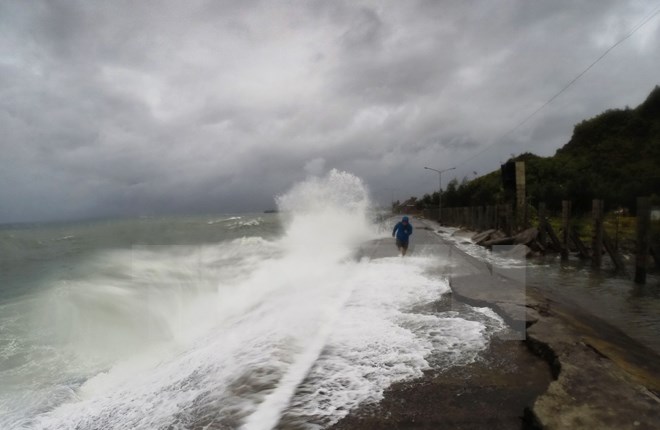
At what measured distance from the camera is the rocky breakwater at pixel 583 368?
2965 mm

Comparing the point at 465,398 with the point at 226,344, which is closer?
the point at 465,398

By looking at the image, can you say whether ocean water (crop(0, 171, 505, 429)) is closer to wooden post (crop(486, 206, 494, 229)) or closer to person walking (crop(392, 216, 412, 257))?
person walking (crop(392, 216, 412, 257))

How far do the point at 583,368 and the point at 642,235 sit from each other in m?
8.42

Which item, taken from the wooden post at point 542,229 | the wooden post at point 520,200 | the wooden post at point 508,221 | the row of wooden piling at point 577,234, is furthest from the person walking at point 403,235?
the wooden post at point 520,200

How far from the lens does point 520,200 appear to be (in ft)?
69.5

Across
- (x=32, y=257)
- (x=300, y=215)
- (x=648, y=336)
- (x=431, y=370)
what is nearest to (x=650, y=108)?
(x=300, y=215)

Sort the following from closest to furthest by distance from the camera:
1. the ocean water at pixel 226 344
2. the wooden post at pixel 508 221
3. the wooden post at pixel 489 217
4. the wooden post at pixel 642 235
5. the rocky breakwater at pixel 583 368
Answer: the rocky breakwater at pixel 583 368 < the ocean water at pixel 226 344 < the wooden post at pixel 642 235 < the wooden post at pixel 508 221 < the wooden post at pixel 489 217

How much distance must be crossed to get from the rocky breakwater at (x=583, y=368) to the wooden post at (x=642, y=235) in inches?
177

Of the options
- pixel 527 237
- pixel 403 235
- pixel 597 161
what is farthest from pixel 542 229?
pixel 597 161

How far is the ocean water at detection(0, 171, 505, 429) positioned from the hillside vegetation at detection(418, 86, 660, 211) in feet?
97.6

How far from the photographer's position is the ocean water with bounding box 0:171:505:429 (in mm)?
3758

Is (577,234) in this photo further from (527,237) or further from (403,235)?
(403,235)

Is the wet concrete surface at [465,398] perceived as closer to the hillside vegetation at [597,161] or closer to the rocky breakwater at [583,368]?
the rocky breakwater at [583,368]

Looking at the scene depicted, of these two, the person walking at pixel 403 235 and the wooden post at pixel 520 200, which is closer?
the person walking at pixel 403 235
